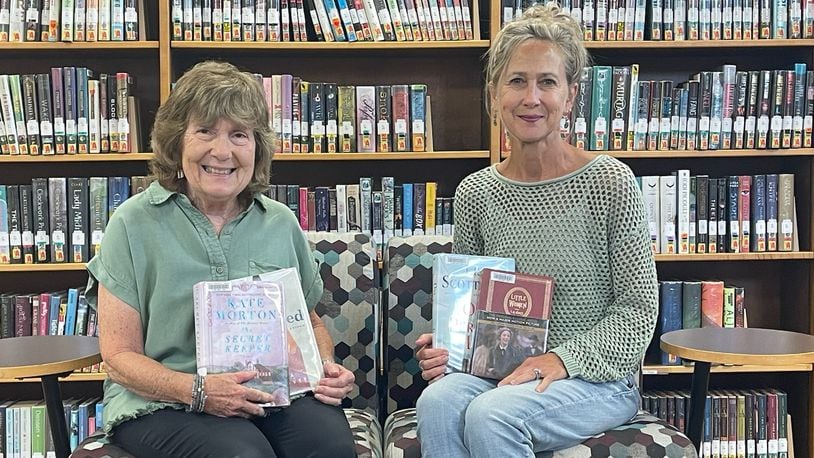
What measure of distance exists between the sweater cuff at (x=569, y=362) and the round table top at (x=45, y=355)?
Answer: 1.09m

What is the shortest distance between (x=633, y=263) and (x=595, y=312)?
14cm

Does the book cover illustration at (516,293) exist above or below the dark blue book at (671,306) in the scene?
above

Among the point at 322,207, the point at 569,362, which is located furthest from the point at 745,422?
the point at 322,207

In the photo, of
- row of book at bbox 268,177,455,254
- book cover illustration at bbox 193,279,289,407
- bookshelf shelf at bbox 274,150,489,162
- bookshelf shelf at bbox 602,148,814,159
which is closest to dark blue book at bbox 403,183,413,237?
row of book at bbox 268,177,455,254

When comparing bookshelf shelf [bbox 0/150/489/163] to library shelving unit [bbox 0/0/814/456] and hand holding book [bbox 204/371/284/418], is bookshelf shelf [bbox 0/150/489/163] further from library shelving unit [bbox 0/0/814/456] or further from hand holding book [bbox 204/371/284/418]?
hand holding book [bbox 204/371/284/418]

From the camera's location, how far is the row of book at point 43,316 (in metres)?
2.88

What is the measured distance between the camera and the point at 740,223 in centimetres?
296

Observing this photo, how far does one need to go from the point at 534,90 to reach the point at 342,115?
1187 mm

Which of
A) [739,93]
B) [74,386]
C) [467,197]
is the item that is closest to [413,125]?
[467,197]

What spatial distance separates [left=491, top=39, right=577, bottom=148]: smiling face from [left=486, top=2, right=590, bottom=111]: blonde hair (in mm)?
14

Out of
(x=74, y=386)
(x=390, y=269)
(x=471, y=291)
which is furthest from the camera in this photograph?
(x=74, y=386)

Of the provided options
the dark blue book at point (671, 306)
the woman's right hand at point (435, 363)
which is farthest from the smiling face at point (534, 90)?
the dark blue book at point (671, 306)

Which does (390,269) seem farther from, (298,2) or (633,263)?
(298,2)

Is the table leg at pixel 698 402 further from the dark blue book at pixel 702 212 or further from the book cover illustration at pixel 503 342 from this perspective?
the dark blue book at pixel 702 212
